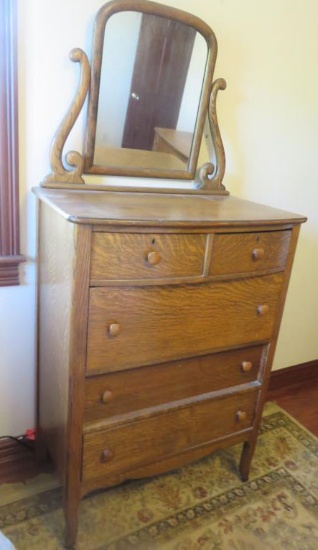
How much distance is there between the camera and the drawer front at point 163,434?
130 cm

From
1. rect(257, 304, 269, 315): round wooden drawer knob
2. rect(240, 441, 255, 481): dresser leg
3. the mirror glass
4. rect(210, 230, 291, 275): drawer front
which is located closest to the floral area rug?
rect(240, 441, 255, 481): dresser leg

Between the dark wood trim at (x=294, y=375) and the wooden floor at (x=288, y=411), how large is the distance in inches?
0.7

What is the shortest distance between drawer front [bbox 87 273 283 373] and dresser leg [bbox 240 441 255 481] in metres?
0.48

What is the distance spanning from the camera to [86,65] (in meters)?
1.30

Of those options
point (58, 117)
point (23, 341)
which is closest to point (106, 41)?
point (58, 117)

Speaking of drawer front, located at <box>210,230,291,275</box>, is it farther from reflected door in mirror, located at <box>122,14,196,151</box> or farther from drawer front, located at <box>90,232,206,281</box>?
reflected door in mirror, located at <box>122,14,196,151</box>

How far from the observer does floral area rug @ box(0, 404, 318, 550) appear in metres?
1.42

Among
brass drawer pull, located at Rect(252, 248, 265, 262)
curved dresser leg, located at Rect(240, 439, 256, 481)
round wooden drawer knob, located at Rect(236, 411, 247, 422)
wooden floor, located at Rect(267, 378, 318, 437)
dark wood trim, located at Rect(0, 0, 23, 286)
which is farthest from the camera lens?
wooden floor, located at Rect(267, 378, 318, 437)

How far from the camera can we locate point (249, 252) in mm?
1316

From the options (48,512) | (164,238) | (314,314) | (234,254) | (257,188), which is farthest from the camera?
(314,314)

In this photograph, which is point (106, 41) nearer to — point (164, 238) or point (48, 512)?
point (164, 238)

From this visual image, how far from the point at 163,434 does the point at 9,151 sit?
1.04m

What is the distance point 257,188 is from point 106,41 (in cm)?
90

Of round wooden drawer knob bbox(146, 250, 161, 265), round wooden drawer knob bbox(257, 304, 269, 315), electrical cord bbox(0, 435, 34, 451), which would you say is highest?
round wooden drawer knob bbox(146, 250, 161, 265)
